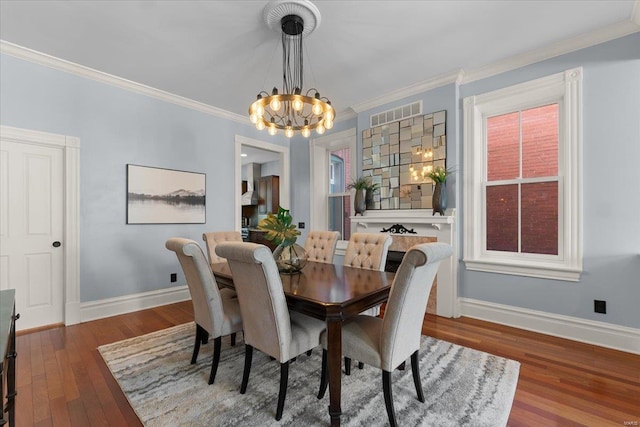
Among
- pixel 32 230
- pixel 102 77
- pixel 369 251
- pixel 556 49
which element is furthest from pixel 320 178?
pixel 32 230

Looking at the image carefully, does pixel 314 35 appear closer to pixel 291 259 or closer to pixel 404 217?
pixel 291 259

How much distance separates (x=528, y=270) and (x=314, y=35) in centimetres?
309

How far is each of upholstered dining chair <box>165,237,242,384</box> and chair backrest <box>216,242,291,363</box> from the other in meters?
0.29

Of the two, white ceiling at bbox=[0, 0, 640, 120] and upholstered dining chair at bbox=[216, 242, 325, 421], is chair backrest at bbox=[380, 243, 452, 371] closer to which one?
upholstered dining chair at bbox=[216, 242, 325, 421]

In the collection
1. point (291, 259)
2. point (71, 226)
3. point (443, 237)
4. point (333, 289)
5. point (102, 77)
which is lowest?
point (333, 289)

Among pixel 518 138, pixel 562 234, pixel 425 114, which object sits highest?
pixel 425 114

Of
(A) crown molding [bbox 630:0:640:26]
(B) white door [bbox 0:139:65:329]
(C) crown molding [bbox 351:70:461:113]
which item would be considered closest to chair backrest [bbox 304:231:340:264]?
(C) crown molding [bbox 351:70:461:113]

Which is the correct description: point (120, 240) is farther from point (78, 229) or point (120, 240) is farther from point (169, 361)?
point (169, 361)

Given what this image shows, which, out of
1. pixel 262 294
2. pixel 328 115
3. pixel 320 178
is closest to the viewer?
pixel 262 294

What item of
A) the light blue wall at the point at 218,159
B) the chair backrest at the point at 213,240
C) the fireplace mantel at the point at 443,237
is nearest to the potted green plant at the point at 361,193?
the fireplace mantel at the point at 443,237

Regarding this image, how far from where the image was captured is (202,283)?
2.01 metres

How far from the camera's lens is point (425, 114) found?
3656 millimetres

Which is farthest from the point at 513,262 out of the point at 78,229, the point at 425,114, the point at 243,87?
the point at 78,229

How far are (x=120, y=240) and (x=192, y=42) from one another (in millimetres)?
2404
